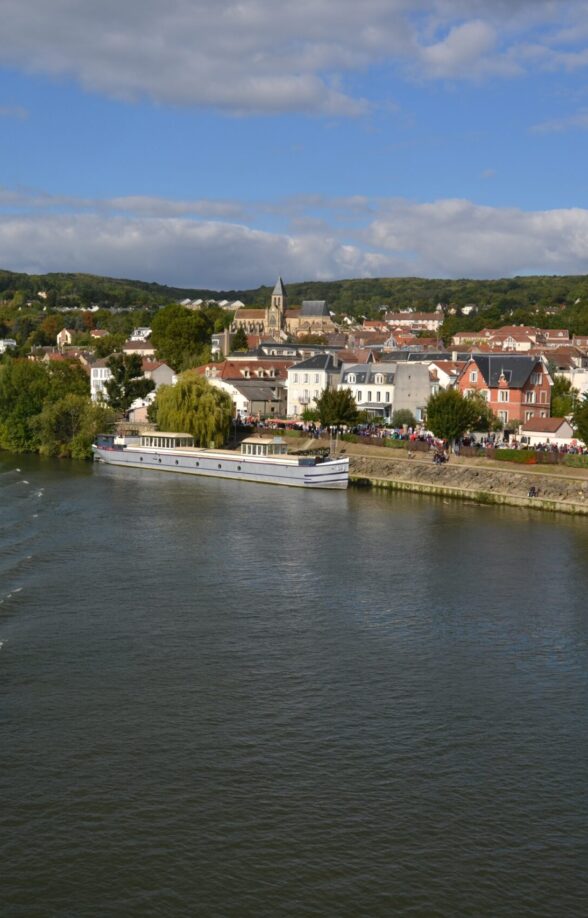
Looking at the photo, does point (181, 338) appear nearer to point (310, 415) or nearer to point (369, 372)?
point (369, 372)

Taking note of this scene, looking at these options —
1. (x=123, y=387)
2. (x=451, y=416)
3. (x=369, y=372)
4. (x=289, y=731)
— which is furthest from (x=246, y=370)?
(x=289, y=731)

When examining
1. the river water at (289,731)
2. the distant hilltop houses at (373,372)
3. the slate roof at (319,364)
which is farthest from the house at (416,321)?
the river water at (289,731)

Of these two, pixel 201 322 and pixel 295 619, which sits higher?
pixel 201 322

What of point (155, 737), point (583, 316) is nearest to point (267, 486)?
point (155, 737)

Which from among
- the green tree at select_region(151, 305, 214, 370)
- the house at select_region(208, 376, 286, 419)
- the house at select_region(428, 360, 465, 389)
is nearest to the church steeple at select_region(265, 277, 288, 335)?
the green tree at select_region(151, 305, 214, 370)

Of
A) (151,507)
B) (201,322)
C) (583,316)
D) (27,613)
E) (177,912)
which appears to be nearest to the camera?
(177,912)

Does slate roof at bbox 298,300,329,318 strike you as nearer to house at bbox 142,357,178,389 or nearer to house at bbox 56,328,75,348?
house at bbox 56,328,75,348

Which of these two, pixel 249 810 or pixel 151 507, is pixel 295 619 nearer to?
pixel 249 810
